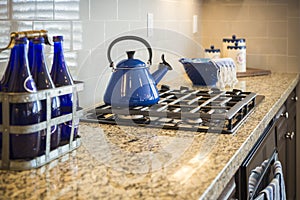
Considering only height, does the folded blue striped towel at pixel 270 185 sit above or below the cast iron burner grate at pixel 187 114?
below

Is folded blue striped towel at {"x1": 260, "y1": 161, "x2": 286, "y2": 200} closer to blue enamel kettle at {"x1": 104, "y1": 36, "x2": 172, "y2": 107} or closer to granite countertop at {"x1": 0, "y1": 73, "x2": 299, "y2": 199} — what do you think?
granite countertop at {"x1": 0, "y1": 73, "x2": 299, "y2": 199}

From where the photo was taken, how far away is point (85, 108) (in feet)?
5.63

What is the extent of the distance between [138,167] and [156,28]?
1412mm

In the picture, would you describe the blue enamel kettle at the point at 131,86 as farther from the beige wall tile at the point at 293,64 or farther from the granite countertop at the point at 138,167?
the beige wall tile at the point at 293,64

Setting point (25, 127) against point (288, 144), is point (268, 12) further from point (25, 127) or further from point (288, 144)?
point (25, 127)

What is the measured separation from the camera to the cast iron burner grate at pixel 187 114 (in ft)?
4.58

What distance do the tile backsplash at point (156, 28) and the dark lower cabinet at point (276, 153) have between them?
0.41m

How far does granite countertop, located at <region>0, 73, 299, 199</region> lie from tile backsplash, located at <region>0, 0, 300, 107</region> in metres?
0.36

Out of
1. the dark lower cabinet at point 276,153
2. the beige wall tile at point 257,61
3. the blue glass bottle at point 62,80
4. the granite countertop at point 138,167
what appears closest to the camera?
the granite countertop at point 138,167

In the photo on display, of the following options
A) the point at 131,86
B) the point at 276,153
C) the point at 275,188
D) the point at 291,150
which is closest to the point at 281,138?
the point at 276,153

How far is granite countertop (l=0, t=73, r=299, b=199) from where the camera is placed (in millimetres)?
886

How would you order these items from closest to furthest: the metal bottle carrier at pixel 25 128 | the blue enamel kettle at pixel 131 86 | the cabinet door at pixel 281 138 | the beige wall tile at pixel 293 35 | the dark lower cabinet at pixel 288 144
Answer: the metal bottle carrier at pixel 25 128 < the blue enamel kettle at pixel 131 86 < the cabinet door at pixel 281 138 < the dark lower cabinet at pixel 288 144 < the beige wall tile at pixel 293 35

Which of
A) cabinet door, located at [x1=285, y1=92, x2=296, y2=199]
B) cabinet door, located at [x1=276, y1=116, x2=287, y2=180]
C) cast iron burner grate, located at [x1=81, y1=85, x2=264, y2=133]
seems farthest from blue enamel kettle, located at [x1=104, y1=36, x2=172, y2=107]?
cabinet door, located at [x1=285, y1=92, x2=296, y2=199]

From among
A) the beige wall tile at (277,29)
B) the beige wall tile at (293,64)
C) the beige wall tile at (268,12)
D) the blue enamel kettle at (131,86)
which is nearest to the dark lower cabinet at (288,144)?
the beige wall tile at (293,64)
